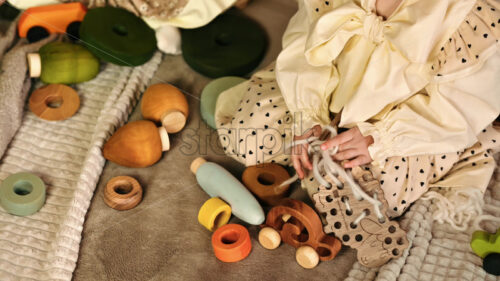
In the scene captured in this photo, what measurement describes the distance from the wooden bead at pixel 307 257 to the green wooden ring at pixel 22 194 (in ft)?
1.72

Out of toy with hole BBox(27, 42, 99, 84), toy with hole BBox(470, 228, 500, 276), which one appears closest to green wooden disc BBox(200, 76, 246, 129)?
toy with hole BBox(27, 42, 99, 84)

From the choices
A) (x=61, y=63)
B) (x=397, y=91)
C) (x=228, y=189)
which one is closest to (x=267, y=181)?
(x=228, y=189)

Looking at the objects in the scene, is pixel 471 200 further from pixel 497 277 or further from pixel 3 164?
pixel 3 164

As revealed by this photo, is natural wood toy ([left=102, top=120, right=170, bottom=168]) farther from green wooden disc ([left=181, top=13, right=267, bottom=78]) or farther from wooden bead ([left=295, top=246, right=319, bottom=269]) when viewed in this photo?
wooden bead ([left=295, top=246, right=319, bottom=269])

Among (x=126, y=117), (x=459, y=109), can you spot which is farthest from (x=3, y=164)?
(x=459, y=109)

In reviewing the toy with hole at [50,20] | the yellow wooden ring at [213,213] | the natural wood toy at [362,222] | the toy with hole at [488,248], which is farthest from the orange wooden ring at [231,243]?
the toy with hole at [50,20]

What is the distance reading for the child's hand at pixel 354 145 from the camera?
3.49 ft

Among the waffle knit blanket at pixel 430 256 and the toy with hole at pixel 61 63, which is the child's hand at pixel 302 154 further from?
the toy with hole at pixel 61 63

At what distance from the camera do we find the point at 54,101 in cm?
131

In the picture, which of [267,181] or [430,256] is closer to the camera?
[430,256]

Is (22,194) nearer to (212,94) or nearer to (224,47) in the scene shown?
(212,94)

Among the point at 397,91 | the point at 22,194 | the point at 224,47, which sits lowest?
the point at 22,194

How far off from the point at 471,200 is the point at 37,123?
960mm

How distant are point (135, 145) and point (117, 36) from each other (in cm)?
33
